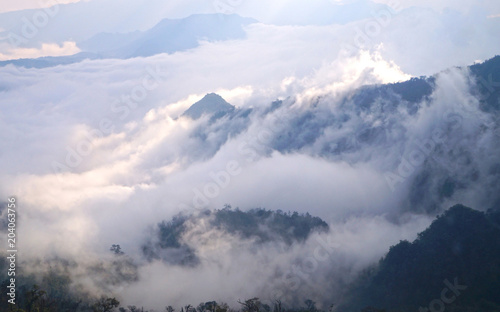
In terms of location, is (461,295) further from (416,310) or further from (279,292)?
(279,292)

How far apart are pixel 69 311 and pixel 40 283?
5228 centimetres

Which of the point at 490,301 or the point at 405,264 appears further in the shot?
the point at 405,264

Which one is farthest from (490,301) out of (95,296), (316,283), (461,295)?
(95,296)

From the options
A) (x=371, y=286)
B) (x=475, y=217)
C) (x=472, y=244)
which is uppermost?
(x=475, y=217)

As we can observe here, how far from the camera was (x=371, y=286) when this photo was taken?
582ft

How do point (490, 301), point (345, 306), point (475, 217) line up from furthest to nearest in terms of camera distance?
point (345, 306) → point (475, 217) → point (490, 301)

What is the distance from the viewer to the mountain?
140250mm

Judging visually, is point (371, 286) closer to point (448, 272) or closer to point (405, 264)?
point (405, 264)

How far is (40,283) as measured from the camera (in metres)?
194

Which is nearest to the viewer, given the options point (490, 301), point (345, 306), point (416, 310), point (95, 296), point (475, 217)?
point (490, 301)

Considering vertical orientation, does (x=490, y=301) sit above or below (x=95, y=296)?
below

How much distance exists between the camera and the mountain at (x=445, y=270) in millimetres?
140250

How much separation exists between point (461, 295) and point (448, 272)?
1159 cm

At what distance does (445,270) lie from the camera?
152 m
